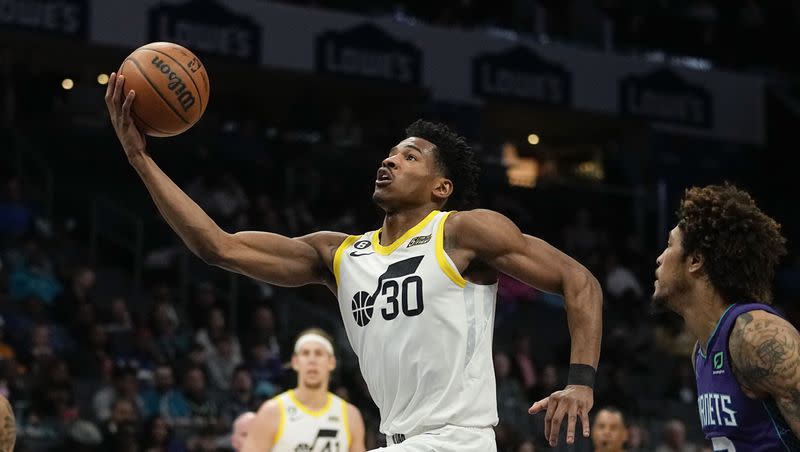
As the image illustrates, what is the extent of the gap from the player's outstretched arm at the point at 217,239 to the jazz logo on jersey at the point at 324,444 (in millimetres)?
2990

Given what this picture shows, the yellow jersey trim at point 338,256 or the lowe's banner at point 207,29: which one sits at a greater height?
the lowe's banner at point 207,29

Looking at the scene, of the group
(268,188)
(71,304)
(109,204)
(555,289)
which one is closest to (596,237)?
(268,188)

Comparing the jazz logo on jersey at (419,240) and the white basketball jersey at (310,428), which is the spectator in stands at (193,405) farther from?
the jazz logo on jersey at (419,240)

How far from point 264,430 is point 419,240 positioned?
3.50 m

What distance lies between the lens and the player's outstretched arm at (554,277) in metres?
4.43

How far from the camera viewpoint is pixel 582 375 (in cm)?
450

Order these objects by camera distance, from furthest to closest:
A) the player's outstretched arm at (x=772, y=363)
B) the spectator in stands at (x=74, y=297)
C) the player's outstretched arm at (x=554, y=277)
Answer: the spectator in stands at (x=74, y=297)
the player's outstretched arm at (x=554, y=277)
the player's outstretched arm at (x=772, y=363)

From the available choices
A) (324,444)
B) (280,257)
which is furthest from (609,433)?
(280,257)

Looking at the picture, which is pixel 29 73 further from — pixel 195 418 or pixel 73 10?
pixel 195 418

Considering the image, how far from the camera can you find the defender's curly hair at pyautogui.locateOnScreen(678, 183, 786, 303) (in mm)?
4289

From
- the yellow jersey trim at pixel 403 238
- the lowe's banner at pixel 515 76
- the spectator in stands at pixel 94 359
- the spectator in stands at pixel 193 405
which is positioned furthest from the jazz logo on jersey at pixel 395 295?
the lowe's banner at pixel 515 76

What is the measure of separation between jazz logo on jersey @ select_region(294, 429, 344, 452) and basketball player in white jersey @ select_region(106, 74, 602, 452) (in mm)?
3139

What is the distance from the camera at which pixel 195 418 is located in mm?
11086

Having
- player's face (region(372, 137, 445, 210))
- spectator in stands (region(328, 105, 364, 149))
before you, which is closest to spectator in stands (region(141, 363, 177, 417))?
player's face (region(372, 137, 445, 210))
